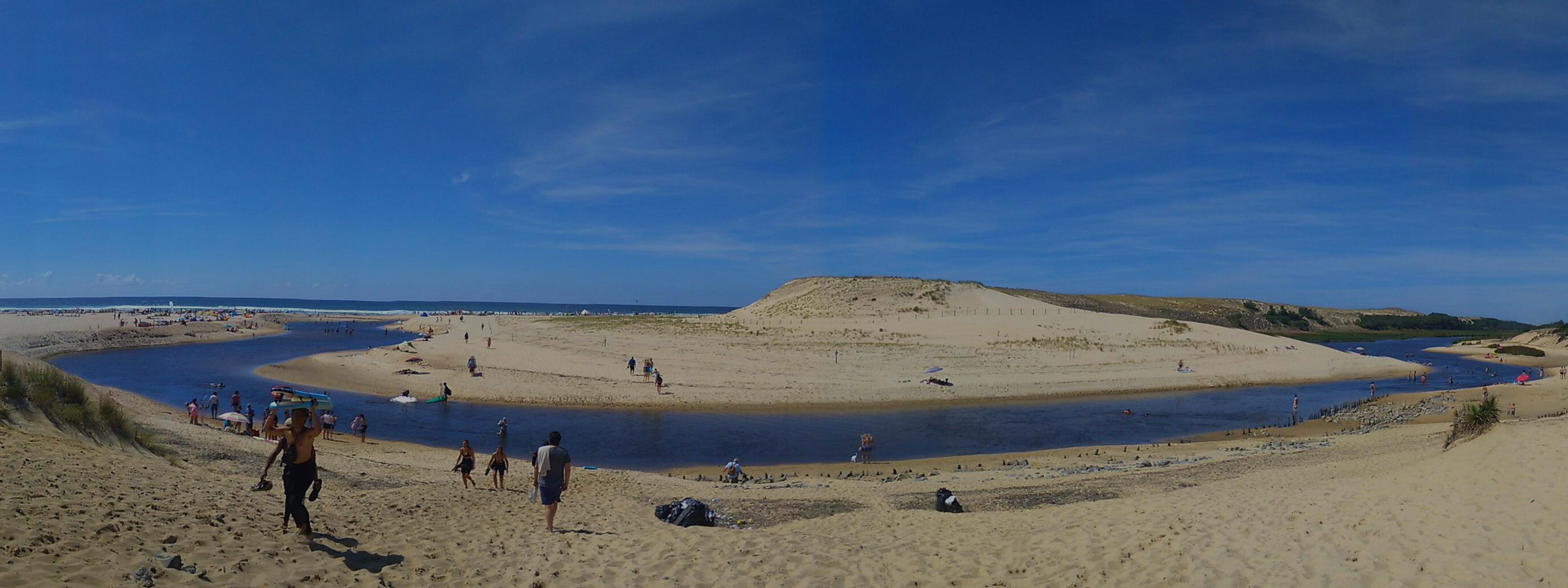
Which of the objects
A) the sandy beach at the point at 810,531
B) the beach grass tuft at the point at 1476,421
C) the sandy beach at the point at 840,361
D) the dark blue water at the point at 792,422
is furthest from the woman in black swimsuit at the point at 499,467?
the beach grass tuft at the point at 1476,421

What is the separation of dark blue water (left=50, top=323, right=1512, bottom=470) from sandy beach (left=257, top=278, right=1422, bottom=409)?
178 centimetres

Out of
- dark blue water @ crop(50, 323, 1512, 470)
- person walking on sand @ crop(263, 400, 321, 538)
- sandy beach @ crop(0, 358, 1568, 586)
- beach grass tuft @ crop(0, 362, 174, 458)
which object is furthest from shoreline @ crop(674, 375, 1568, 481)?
person walking on sand @ crop(263, 400, 321, 538)

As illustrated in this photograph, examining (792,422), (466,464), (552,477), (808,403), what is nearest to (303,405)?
(466,464)

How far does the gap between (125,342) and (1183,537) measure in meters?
81.3

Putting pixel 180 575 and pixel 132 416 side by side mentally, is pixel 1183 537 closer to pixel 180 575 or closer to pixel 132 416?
pixel 180 575

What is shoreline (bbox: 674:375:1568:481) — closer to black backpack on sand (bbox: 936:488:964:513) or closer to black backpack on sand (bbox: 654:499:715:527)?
black backpack on sand (bbox: 936:488:964:513)

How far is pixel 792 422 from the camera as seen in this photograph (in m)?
28.7

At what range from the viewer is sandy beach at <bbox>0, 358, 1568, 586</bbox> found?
25.2ft

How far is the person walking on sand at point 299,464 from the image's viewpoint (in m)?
8.03

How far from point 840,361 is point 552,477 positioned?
33.3m

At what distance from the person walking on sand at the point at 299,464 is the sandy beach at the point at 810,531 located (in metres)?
0.37

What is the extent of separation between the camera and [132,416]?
19625 mm

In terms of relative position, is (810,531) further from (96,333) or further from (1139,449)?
(96,333)

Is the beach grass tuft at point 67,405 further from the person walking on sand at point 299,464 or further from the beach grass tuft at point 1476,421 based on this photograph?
the beach grass tuft at point 1476,421
